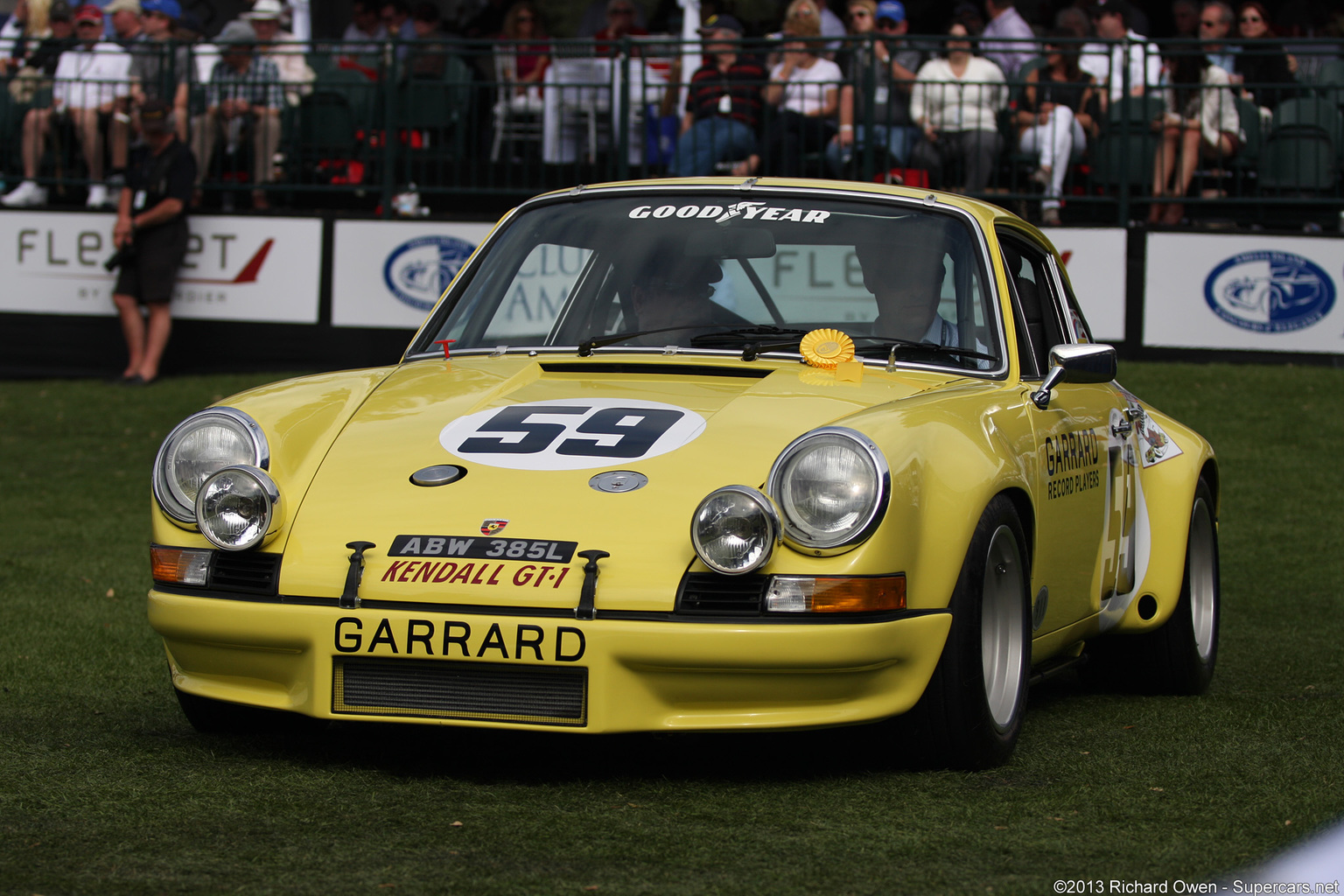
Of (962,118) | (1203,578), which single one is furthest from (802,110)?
(1203,578)

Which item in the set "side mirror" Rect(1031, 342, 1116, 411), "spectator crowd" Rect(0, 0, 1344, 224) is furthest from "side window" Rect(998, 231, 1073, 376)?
"spectator crowd" Rect(0, 0, 1344, 224)

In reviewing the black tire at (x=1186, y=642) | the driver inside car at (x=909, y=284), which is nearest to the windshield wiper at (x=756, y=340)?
the driver inside car at (x=909, y=284)

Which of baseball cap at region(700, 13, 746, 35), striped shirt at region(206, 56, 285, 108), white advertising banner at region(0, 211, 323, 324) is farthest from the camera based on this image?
striped shirt at region(206, 56, 285, 108)

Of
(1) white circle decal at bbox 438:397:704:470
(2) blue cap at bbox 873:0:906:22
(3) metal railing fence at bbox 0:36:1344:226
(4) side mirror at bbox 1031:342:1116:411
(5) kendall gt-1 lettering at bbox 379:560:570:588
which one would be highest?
(2) blue cap at bbox 873:0:906:22

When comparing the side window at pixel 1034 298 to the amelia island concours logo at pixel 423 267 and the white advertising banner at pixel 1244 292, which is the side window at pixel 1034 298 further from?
the amelia island concours logo at pixel 423 267

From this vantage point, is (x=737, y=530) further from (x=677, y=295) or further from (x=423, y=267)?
(x=423, y=267)

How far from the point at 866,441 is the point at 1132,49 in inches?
379

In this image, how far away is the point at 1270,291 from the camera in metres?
11.7

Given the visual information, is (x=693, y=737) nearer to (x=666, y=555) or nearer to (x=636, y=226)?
(x=666, y=555)

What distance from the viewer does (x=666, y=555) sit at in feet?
12.0

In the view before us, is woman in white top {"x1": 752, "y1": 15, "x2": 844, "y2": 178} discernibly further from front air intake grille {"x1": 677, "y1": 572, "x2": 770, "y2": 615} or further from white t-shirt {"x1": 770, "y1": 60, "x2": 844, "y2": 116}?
front air intake grille {"x1": 677, "y1": 572, "x2": 770, "y2": 615}

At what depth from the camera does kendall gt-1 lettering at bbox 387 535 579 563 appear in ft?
12.1

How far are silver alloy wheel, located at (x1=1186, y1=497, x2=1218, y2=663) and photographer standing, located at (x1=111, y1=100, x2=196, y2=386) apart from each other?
938 cm

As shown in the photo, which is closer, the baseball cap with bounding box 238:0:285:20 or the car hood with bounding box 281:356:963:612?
the car hood with bounding box 281:356:963:612
